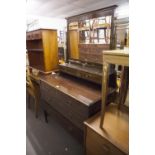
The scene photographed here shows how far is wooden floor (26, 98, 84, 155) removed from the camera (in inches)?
75.3

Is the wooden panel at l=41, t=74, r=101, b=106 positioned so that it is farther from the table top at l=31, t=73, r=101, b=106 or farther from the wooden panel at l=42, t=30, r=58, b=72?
the wooden panel at l=42, t=30, r=58, b=72

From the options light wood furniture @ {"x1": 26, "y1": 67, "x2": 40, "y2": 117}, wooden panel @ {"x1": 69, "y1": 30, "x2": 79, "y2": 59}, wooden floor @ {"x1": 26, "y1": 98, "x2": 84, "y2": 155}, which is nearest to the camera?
wooden floor @ {"x1": 26, "y1": 98, "x2": 84, "y2": 155}

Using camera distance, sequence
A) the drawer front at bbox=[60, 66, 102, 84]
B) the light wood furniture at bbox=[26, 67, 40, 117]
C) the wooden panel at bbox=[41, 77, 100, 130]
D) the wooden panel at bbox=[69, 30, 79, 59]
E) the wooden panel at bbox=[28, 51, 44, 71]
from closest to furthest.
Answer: the wooden panel at bbox=[41, 77, 100, 130] < the drawer front at bbox=[60, 66, 102, 84] < the wooden panel at bbox=[69, 30, 79, 59] < the light wood furniture at bbox=[26, 67, 40, 117] < the wooden panel at bbox=[28, 51, 44, 71]

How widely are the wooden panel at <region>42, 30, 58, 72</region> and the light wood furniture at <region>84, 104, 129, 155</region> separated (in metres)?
1.59

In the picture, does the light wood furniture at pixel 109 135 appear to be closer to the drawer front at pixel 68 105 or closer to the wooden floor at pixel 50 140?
the drawer front at pixel 68 105

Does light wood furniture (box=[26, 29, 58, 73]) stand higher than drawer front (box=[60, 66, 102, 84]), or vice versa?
light wood furniture (box=[26, 29, 58, 73])

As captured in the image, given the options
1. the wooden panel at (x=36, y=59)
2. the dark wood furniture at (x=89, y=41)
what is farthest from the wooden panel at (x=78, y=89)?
the wooden panel at (x=36, y=59)

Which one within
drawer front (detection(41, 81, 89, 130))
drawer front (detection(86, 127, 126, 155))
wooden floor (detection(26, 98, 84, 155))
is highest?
drawer front (detection(41, 81, 89, 130))

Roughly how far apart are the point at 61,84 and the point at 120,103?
0.91m

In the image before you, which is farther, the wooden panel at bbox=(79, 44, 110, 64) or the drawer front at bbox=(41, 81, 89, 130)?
the wooden panel at bbox=(79, 44, 110, 64)

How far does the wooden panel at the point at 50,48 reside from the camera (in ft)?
8.73

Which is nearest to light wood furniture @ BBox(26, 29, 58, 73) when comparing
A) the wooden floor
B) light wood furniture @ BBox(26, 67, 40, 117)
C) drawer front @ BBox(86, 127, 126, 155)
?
light wood furniture @ BBox(26, 67, 40, 117)

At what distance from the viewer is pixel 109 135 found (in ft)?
4.16

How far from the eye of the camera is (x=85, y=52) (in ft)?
7.25
